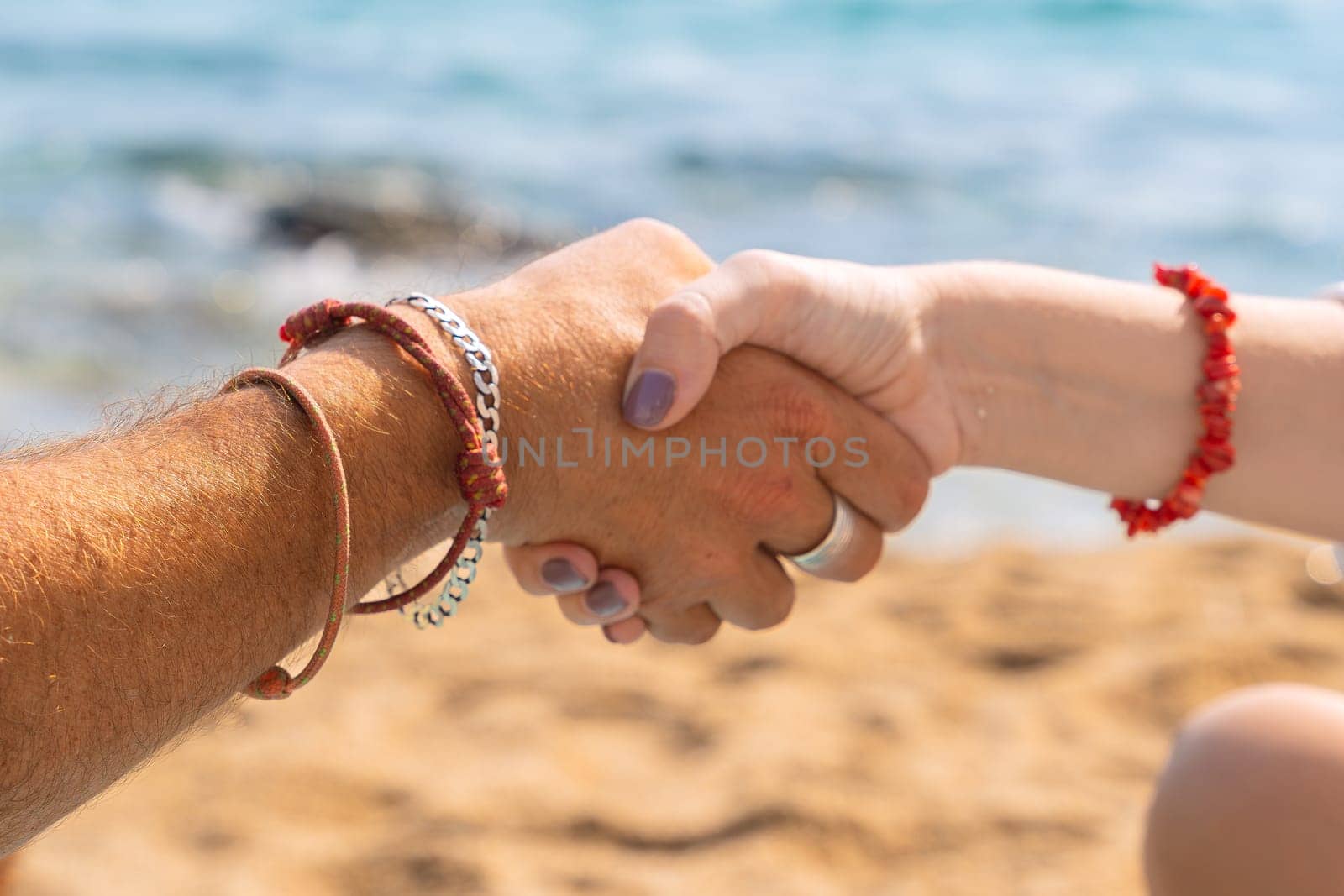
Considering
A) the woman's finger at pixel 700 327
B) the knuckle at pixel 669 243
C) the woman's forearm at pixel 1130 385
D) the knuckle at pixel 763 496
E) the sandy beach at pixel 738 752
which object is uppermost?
the woman's forearm at pixel 1130 385

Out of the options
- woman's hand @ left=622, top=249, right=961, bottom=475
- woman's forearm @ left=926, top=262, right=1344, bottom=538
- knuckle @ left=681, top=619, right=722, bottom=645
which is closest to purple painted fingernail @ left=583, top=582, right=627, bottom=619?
knuckle @ left=681, top=619, right=722, bottom=645

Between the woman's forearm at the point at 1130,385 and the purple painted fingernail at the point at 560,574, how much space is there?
831 millimetres

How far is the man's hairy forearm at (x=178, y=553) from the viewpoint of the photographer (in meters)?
1.48

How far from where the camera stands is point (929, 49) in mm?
13656

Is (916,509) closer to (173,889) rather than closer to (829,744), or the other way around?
(829,744)

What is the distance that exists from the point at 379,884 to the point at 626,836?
552 mm

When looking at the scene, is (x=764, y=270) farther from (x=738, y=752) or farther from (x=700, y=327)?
(x=738, y=752)

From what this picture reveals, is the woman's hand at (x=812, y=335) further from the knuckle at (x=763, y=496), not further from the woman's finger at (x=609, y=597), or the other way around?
the woman's finger at (x=609, y=597)

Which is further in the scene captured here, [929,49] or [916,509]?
[929,49]

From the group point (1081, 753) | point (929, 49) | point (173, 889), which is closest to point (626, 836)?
point (173, 889)

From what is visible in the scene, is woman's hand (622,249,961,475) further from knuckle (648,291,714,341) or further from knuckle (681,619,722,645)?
knuckle (681,619,722,645)

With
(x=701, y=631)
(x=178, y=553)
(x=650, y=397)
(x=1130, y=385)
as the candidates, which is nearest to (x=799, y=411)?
(x=650, y=397)

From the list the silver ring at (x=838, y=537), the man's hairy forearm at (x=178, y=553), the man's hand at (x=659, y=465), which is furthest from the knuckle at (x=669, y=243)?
the man's hairy forearm at (x=178, y=553)

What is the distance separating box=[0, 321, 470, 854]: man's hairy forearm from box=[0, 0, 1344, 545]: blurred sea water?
288 cm
